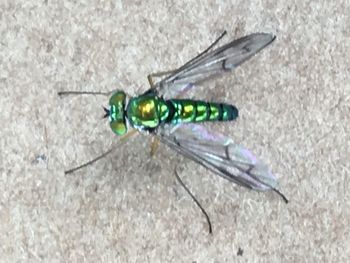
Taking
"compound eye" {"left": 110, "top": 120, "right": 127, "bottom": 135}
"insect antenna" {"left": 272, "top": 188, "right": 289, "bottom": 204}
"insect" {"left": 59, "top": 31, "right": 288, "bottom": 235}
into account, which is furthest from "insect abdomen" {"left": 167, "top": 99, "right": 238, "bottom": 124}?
"insect antenna" {"left": 272, "top": 188, "right": 289, "bottom": 204}

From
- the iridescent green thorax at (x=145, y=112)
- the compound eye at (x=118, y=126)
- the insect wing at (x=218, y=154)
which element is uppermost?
the iridescent green thorax at (x=145, y=112)

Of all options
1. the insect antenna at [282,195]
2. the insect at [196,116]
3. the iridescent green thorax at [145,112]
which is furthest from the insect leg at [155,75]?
→ the insect antenna at [282,195]

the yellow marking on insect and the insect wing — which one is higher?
the yellow marking on insect

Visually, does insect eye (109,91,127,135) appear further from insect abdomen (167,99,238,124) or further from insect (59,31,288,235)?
insect abdomen (167,99,238,124)

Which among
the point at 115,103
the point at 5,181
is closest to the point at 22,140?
the point at 5,181

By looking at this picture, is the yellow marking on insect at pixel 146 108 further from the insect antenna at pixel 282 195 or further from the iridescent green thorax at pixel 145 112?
the insect antenna at pixel 282 195

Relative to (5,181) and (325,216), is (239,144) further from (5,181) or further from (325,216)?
(5,181)

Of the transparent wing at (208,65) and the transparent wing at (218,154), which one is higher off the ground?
the transparent wing at (208,65)

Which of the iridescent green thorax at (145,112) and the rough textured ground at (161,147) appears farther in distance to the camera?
the rough textured ground at (161,147)
